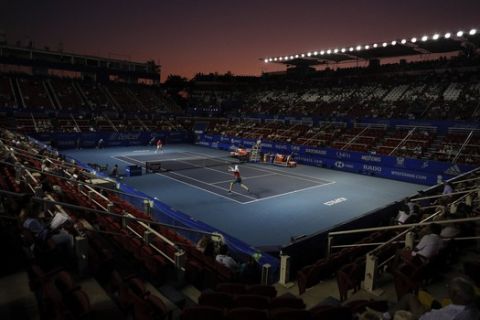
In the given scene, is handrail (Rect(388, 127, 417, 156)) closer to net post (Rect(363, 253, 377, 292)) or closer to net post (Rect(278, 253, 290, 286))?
net post (Rect(278, 253, 290, 286))

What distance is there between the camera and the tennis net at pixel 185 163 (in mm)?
28272

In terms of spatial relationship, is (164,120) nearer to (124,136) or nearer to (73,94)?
(124,136)

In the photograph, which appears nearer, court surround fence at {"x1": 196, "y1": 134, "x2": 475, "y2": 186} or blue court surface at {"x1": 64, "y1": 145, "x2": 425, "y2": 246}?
blue court surface at {"x1": 64, "y1": 145, "x2": 425, "y2": 246}

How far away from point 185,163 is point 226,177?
25.4ft

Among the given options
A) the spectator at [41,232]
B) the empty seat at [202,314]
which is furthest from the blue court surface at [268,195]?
the spectator at [41,232]

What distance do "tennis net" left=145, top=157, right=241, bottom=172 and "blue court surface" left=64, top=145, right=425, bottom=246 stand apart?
199 millimetres

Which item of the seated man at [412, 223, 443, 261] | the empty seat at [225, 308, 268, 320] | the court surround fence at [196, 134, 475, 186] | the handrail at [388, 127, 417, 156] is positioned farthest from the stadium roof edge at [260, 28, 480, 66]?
the empty seat at [225, 308, 268, 320]

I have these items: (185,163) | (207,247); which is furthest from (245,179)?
(207,247)

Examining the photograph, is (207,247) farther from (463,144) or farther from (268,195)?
(463,144)

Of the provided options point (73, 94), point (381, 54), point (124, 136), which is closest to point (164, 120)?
point (124, 136)

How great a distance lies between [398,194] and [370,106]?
887 inches

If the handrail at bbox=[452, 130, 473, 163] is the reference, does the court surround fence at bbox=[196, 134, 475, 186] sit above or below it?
below

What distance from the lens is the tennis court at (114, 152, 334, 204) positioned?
22109 mm

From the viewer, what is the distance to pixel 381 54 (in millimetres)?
47062
